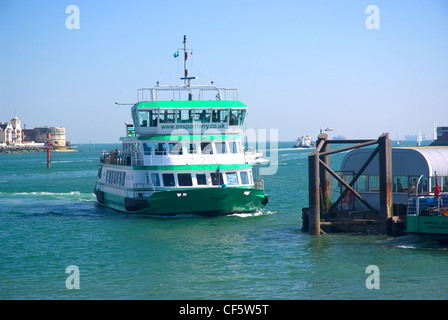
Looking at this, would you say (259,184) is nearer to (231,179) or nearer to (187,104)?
(231,179)

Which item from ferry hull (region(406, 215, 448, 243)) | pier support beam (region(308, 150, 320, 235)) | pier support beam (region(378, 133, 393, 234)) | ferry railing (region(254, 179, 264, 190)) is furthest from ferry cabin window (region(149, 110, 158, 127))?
ferry hull (region(406, 215, 448, 243))

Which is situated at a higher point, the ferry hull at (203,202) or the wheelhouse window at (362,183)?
the wheelhouse window at (362,183)

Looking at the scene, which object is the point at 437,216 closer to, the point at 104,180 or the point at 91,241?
the point at 91,241

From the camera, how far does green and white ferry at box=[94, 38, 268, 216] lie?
37562 mm

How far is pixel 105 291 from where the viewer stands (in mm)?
21344

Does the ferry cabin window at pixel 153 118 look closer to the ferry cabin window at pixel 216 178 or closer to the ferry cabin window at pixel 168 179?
the ferry cabin window at pixel 168 179

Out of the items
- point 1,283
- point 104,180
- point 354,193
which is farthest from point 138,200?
point 1,283

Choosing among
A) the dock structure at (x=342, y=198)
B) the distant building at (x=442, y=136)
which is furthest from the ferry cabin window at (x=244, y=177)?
the distant building at (x=442, y=136)

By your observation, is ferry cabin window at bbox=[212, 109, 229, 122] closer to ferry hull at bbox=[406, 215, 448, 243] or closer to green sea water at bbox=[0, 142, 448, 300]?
green sea water at bbox=[0, 142, 448, 300]

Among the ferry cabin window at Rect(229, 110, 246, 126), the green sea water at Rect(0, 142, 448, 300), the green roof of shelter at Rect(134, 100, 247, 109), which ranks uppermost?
the green roof of shelter at Rect(134, 100, 247, 109)

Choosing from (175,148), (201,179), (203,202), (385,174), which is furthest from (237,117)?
(385,174)

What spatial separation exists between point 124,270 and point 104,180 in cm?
2565

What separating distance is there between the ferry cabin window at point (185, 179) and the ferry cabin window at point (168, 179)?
0.42 m

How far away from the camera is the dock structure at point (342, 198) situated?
28797 mm
